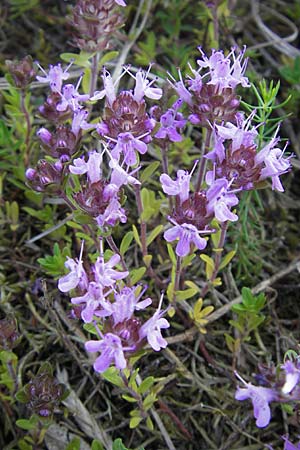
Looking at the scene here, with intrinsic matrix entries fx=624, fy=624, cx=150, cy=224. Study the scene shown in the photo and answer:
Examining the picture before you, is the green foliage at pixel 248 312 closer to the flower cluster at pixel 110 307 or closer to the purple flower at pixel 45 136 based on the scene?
the flower cluster at pixel 110 307

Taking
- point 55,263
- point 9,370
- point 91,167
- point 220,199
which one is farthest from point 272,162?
point 9,370

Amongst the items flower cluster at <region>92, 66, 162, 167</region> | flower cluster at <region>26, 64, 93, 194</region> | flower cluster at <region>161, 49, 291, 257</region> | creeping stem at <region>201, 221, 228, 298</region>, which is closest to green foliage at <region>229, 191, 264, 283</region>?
creeping stem at <region>201, 221, 228, 298</region>

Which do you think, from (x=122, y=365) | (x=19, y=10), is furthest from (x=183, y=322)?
(x=19, y=10)

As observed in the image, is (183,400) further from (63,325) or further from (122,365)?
(122,365)

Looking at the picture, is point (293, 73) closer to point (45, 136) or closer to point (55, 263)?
point (45, 136)

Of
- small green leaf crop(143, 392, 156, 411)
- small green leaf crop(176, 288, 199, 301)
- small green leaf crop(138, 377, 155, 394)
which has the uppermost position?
small green leaf crop(176, 288, 199, 301)

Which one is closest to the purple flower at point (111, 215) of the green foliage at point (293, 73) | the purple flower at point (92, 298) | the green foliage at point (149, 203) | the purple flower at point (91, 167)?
the purple flower at point (91, 167)

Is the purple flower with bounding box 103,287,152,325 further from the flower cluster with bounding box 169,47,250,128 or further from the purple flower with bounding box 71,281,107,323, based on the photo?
the flower cluster with bounding box 169,47,250,128
